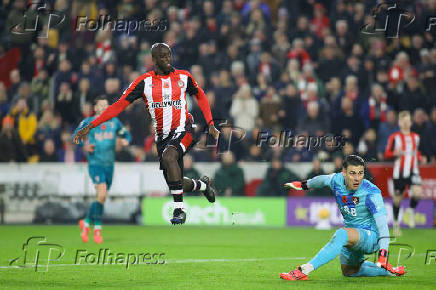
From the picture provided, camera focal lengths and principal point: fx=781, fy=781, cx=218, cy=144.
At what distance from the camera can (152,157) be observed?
19312mm

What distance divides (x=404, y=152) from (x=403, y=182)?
66 cm

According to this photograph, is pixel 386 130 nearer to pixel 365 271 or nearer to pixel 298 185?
pixel 365 271

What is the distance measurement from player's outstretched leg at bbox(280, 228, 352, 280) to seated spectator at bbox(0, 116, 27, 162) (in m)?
12.3

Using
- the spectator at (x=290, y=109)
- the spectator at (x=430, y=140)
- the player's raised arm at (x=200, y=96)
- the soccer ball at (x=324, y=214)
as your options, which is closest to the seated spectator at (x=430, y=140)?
the spectator at (x=430, y=140)

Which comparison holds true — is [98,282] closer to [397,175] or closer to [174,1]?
[397,175]

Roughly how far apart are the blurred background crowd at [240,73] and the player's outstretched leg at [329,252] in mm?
9079

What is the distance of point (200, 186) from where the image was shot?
11.0 meters

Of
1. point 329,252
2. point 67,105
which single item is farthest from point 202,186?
point 67,105

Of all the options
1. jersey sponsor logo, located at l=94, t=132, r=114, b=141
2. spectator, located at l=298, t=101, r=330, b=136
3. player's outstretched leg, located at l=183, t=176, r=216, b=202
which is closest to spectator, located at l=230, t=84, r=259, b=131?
spectator, located at l=298, t=101, r=330, b=136

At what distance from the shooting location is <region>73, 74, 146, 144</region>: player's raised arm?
970cm

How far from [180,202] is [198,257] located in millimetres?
1737

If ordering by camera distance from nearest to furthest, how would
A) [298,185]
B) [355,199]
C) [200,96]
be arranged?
[355,199]
[298,185]
[200,96]

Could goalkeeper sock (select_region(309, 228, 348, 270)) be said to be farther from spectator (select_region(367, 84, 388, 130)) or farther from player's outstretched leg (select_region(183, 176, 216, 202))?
spectator (select_region(367, 84, 388, 130))

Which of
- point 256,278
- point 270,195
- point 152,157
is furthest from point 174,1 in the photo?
point 256,278
